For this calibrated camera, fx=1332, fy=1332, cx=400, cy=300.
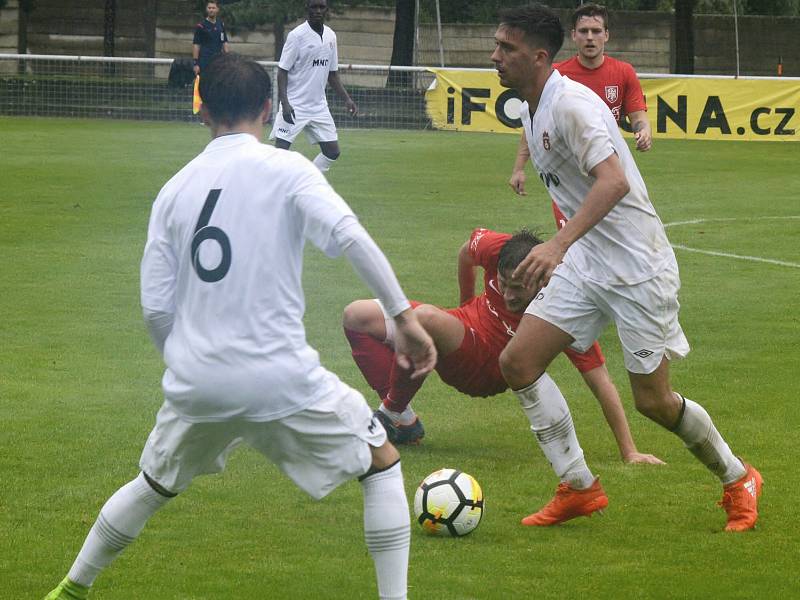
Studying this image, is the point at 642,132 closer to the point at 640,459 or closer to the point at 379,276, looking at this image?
the point at 640,459

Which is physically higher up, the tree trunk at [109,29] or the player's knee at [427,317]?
the tree trunk at [109,29]

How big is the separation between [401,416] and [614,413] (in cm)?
105

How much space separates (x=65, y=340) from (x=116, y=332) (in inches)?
16.5

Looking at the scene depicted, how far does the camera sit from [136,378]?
316 inches

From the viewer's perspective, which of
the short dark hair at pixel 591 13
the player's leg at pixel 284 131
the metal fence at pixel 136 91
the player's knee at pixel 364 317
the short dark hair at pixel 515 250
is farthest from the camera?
the metal fence at pixel 136 91

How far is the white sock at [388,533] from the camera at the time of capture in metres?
4.10

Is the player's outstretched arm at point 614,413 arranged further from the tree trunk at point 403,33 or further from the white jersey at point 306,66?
the tree trunk at point 403,33

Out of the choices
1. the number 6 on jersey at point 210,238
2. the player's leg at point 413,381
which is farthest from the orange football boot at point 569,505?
the number 6 on jersey at point 210,238

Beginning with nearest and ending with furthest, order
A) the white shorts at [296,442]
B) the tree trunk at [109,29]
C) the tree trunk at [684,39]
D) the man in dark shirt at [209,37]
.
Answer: the white shorts at [296,442] → the man in dark shirt at [209,37] → the tree trunk at [684,39] → the tree trunk at [109,29]

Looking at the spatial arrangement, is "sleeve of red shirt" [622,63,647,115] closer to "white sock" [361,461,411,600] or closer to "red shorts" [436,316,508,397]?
"red shorts" [436,316,508,397]

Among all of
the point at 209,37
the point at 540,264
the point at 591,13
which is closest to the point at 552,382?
the point at 540,264

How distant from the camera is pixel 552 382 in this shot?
544 centimetres

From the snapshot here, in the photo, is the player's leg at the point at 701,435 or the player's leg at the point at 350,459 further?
the player's leg at the point at 701,435

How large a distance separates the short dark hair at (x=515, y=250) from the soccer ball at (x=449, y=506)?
1072 mm
